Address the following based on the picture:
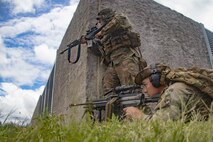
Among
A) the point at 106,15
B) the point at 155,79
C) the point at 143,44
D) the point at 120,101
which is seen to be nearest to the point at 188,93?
the point at 155,79

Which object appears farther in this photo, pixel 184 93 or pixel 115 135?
pixel 184 93

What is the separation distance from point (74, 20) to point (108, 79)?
89.5 inches

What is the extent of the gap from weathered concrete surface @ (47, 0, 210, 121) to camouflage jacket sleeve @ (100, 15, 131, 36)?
535 mm

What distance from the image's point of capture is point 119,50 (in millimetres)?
4254

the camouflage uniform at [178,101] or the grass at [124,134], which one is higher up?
the camouflage uniform at [178,101]

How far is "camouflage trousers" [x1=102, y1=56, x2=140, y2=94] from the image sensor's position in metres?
4.10

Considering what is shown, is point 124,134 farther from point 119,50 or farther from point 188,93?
point 119,50

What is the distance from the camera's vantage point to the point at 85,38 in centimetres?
459

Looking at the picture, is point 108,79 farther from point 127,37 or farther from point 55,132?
point 55,132

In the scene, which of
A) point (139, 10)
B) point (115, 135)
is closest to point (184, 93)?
point (115, 135)

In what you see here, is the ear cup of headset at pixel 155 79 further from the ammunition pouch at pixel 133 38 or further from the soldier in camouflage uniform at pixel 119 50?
the ammunition pouch at pixel 133 38

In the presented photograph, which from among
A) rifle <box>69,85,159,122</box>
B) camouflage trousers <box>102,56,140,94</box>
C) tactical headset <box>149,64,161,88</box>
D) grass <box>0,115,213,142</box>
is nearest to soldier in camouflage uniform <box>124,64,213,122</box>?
tactical headset <box>149,64,161,88</box>

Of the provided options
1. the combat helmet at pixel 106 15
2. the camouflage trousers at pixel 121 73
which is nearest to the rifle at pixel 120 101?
the camouflage trousers at pixel 121 73

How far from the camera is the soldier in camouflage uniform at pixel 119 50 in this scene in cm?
417
